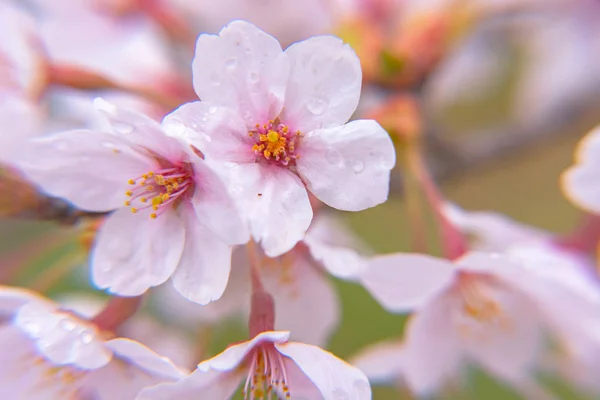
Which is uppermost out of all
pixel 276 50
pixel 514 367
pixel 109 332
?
pixel 276 50

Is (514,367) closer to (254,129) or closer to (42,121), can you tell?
(254,129)

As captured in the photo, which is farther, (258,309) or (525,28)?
(525,28)

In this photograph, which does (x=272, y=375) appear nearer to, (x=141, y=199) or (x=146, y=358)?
(x=146, y=358)

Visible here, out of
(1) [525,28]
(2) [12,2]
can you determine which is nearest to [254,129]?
(2) [12,2]

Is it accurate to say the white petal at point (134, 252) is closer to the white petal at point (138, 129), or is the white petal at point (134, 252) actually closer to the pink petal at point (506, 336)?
the white petal at point (138, 129)

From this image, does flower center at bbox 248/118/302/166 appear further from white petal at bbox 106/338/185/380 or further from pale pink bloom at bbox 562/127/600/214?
pale pink bloom at bbox 562/127/600/214

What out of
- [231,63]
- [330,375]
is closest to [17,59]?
[231,63]

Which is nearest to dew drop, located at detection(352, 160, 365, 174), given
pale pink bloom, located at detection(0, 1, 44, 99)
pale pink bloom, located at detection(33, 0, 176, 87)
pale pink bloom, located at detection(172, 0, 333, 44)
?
pale pink bloom, located at detection(0, 1, 44, 99)
